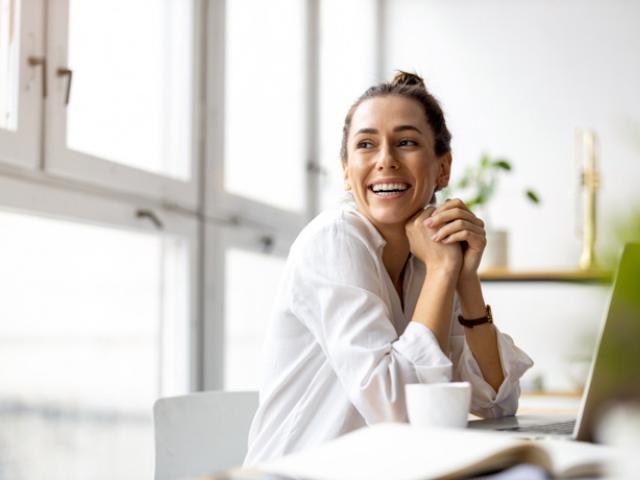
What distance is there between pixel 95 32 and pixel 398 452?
189 centimetres

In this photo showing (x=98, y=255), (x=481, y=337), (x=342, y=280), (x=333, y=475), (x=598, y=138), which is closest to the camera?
(x=333, y=475)

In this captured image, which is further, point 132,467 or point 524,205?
point 524,205

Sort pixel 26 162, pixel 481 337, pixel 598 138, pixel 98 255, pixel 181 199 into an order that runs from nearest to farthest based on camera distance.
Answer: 1. pixel 481 337
2. pixel 26 162
3. pixel 98 255
4. pixel 181 199
5. pixel 598 138

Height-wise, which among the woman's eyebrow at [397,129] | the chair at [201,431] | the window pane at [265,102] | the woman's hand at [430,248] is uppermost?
the window pane at [265,102]

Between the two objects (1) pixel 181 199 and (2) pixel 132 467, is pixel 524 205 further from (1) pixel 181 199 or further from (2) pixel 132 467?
(2) pixel 132 467

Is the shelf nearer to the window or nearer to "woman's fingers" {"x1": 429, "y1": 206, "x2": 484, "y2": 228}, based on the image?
the window

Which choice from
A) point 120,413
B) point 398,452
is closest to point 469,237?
point 398,452

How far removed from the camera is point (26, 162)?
6.52 feet

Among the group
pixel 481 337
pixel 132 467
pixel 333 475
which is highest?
pixel 481 337

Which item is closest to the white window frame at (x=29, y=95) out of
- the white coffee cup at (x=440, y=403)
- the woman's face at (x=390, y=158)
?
the woman's face at (x=390, y=158)

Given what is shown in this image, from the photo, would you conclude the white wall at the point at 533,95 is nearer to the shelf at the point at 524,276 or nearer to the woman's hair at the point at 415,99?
the shelf at the point at 524,276

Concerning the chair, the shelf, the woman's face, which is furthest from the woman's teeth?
the shelf

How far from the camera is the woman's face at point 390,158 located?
164 cm

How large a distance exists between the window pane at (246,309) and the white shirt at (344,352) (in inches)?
58.1
